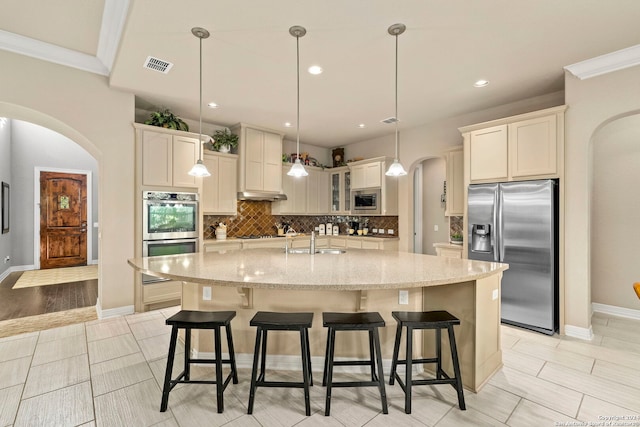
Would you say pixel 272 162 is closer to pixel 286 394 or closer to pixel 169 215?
pixel 169 215

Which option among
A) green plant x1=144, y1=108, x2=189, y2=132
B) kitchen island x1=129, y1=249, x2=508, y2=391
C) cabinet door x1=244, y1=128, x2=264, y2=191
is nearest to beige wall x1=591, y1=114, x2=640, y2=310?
kitchen island x1=129, y1=249, x2=508, y2=391

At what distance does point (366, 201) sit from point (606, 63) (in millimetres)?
3665

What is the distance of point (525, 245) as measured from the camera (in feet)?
11.5

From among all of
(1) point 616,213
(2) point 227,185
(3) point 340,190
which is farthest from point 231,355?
(1) point 616,213

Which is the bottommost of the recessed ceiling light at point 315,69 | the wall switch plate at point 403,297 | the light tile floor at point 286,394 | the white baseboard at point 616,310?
the light tile floor at point 286,394

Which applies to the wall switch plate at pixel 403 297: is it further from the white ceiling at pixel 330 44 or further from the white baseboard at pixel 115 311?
the white baseboard at pixel 115 311

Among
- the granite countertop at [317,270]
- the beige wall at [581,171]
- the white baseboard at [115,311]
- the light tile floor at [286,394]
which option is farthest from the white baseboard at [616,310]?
the white baseboard at [115,311]

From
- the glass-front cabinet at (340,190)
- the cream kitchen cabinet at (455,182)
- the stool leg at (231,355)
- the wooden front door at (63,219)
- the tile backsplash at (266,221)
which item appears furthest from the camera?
the wooden front door at (63,219)

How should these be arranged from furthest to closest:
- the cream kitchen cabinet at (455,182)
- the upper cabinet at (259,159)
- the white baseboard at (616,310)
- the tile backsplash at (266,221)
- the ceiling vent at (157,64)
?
1. the tile backsplash at (266,221)
2. the upper cabinet at (259,159)
3. the cream kitchen cabinet at (455,182)
4. the white baseboard at (616,310)
5. the ceiling vent at (157,64)

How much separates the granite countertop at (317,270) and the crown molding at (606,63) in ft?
7.64

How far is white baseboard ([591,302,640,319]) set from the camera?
12.5ft

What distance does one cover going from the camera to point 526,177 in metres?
3.60

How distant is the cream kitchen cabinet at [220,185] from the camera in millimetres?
4895

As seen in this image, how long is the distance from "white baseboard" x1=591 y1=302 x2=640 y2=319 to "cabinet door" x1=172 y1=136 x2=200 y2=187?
575 cm
